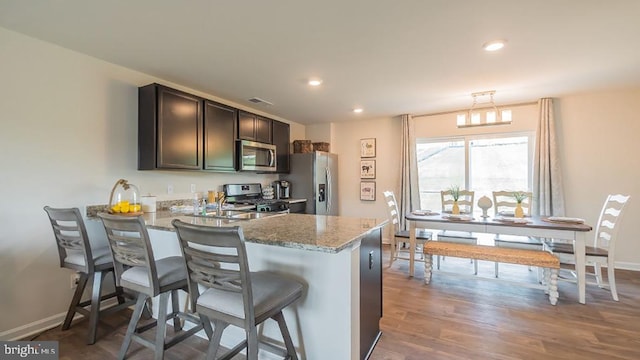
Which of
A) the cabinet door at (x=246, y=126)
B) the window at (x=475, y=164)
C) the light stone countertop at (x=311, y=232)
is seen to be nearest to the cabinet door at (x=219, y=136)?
the cabinet door at (x=246, y=126)

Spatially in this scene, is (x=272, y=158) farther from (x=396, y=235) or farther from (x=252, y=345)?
(x=252, y=345)

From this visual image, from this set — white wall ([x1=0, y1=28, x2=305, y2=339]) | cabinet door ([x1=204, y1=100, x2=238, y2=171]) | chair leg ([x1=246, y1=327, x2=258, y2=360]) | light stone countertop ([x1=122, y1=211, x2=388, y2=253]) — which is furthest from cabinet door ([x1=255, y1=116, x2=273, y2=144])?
chair leg ([x1=246, y1=327, x2=258, y2=360])

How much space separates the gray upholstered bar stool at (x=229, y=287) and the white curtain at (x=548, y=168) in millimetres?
4139

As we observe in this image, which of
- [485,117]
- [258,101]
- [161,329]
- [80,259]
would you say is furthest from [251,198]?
[485,117]

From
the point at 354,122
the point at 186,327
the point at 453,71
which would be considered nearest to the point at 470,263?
the point at 453,71

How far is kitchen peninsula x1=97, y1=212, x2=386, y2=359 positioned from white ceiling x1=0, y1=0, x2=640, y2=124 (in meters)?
1.46

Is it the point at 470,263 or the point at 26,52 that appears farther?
the point at 470,263

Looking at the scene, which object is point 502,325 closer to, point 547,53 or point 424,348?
point 424,348

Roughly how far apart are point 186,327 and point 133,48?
241cm

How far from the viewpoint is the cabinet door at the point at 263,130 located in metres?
4.17

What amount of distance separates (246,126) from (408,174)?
112 inches

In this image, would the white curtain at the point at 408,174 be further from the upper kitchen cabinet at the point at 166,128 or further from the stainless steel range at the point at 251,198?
the upper kitchen cabinet at the point at 166,128

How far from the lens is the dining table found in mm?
2764

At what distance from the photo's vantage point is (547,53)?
2.53m
